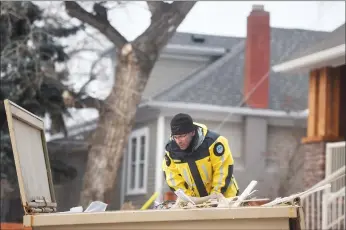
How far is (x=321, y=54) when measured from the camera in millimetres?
16203

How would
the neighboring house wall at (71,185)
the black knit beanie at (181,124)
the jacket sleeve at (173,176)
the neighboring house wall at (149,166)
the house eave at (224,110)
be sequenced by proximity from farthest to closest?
the neighboring house wall at (149,166) → the neighboring house wall at (71,185) → the house eave at (224,110) → the jacket sleeve at (173,176) → the black knit beanie at (181,124)

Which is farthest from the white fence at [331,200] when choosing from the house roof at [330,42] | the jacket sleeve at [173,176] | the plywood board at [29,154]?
the plywood board at [29,154]

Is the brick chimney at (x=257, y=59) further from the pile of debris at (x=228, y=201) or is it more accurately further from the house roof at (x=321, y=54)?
the pile of debris at (x=228, y=201)

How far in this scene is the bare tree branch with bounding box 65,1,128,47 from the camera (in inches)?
742

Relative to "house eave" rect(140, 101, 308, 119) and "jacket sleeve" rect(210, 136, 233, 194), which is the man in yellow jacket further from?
"house eave" rect(140, 101, 308, 119)

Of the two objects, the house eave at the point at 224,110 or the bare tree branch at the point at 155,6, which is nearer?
the bare tree branch at the point at 155,6

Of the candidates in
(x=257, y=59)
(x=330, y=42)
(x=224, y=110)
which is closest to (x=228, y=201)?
(x=330, y=42)

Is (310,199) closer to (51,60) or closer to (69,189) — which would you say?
(51,60)

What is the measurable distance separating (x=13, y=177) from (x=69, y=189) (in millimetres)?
4396

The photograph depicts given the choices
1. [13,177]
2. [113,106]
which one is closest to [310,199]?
[113,106]

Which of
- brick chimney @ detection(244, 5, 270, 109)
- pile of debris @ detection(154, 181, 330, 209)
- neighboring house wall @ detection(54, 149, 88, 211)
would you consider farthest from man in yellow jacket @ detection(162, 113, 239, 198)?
brick chimney @ detection(244, 5, 270, 109)

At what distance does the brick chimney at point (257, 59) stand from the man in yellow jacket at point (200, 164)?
16243 mm

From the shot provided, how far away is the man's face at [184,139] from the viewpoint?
21.9 ft

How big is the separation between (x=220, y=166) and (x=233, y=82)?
1731 cm
